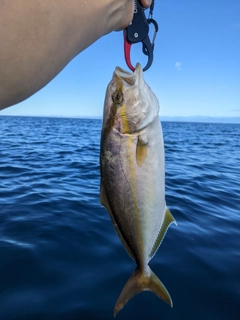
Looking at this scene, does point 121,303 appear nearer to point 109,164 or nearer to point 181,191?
point 109,164

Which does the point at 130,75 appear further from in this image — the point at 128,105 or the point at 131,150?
the point at 131,150

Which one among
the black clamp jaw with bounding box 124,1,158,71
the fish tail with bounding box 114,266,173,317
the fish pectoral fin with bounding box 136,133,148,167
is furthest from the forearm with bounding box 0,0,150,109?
the fish tail with bounding box 114,266,173,317

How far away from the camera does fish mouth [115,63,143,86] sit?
193 cm

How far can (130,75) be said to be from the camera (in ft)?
6.51

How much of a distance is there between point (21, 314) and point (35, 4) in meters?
3.12

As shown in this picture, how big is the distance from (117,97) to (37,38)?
99cm

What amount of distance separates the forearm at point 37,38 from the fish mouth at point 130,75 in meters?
0.69

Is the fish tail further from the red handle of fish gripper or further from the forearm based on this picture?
the forearm

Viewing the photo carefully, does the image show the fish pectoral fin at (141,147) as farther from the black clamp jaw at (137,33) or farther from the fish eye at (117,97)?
the black clamp jaw at (137,33)

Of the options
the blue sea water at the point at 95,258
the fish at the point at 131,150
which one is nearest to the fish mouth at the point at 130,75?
the fish at the point at 131,150

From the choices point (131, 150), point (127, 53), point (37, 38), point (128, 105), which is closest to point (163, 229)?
point (131, 150)

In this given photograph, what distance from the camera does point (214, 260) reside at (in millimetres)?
4293

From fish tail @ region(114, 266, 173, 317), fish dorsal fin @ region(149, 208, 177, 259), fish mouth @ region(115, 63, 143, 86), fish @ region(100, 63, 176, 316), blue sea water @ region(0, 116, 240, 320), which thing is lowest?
blue sea water @ region(0, 116, 240, 320)

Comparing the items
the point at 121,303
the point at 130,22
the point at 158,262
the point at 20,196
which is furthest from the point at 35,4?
the point at 20,196
